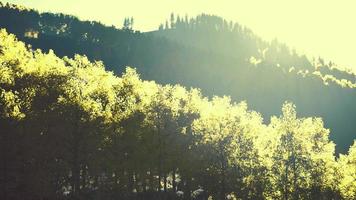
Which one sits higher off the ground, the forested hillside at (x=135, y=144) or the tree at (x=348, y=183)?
the forested hillside at (x=135, y=144)

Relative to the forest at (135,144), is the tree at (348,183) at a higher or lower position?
lower

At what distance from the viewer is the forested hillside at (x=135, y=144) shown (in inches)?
2026

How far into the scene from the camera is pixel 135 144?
60.5 metres

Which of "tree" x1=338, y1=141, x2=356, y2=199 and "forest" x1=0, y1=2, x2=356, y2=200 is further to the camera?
"tree" x1=338, y1=141, x2=356, y2=199

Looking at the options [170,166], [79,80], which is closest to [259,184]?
[170,166]

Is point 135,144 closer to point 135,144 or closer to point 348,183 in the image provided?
point 135,144

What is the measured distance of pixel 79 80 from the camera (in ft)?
211

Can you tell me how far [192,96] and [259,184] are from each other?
2394 cm

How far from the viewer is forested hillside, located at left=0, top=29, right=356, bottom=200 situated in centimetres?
5147

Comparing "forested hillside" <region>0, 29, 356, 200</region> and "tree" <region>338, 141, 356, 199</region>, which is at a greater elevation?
"forested hillside" <region>0, 29, 356, 200</region>

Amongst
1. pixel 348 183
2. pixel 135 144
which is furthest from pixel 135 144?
pixel 348 183

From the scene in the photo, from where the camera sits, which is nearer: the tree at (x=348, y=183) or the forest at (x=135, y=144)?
the forest at (x=135, y=144)

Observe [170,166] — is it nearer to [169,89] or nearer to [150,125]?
[150,125]

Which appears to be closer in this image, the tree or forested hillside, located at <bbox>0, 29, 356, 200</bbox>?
forested hillside, located at <bbox>0, 29, 356, 200</bbox>
